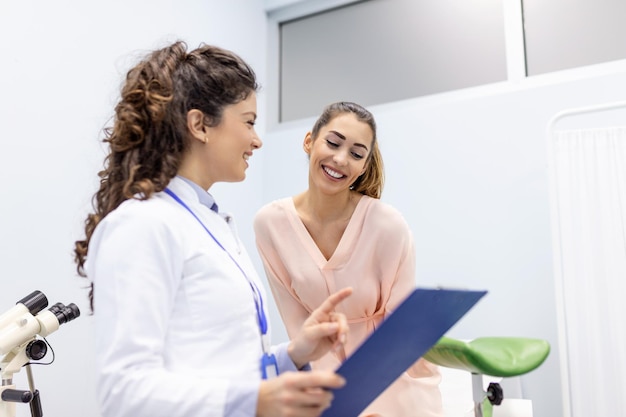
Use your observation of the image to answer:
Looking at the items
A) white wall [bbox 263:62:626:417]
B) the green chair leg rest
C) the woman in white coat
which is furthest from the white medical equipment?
white wall [bbox 263:62:626:417]

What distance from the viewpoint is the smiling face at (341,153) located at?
1.55 meters

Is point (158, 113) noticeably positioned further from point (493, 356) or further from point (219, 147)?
point (493, 356)

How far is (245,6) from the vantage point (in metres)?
3.25

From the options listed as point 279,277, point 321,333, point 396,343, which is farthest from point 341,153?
point 396,343

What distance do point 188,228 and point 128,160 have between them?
0.16 metres

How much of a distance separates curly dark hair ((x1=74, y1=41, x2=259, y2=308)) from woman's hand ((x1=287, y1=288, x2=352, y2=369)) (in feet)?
1.00

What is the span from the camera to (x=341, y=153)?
60.8 inches

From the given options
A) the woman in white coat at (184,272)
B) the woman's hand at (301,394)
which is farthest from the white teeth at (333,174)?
the woman's hand at (301,394)

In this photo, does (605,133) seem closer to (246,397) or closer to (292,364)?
(292,364)

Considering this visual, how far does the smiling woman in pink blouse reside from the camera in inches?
60.6

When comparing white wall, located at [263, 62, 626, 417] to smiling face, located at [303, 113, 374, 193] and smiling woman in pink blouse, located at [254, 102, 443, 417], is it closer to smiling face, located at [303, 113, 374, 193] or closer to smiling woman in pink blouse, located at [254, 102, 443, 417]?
smiling woman in pink blouse, located at [254, 102, 443, 417]

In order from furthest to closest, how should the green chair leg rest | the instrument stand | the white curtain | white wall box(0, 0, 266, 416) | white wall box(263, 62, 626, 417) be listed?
white wall box(263, 62, 626, 417), white wall box(0, 0, 266, 416), the white curtain, the instrument stand, the green chair leg rest

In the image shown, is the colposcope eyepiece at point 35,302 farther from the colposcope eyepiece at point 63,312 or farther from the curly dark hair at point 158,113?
the curly dark hair at point 158,113

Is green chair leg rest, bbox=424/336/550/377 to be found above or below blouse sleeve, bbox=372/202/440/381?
below
